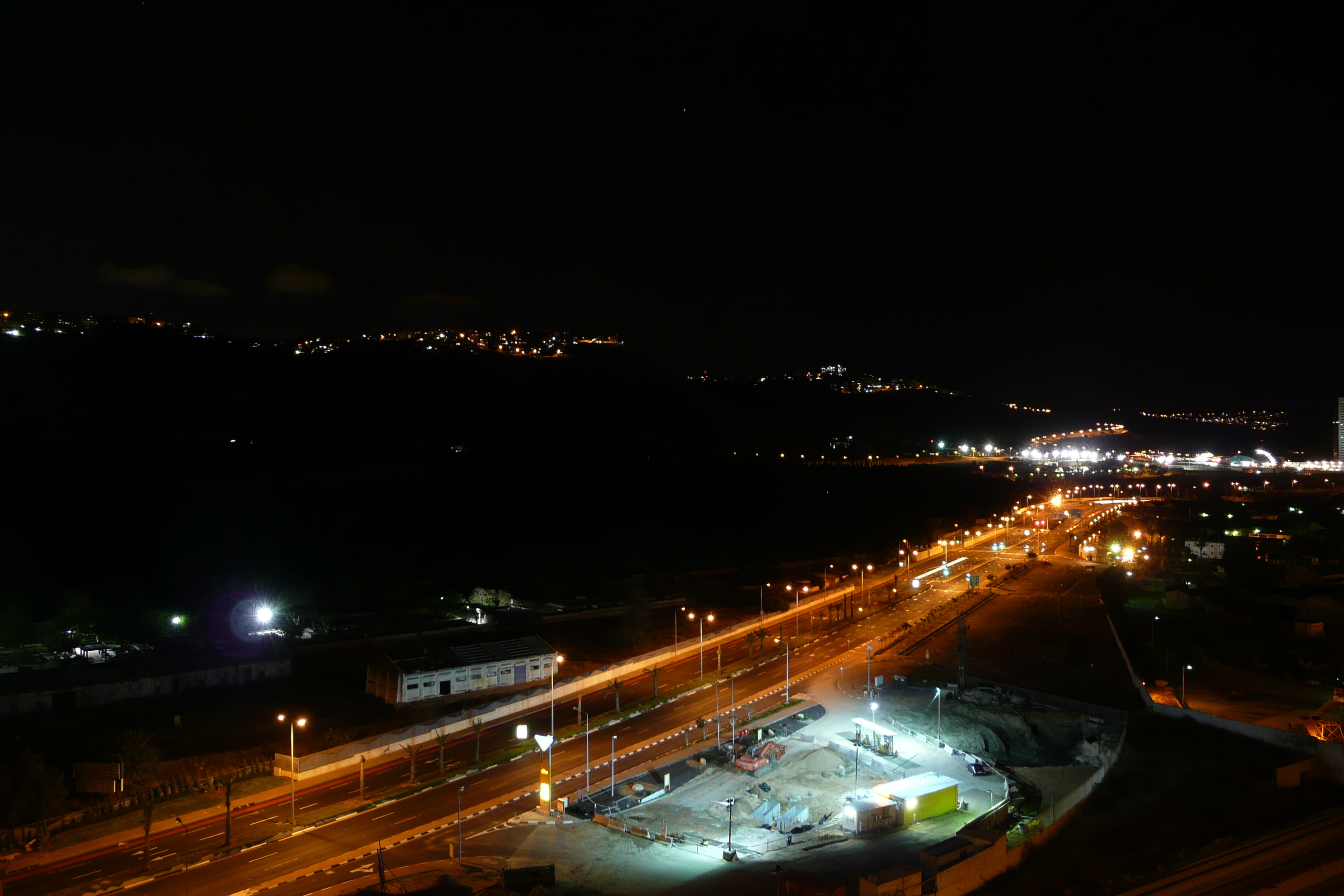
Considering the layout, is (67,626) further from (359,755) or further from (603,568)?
(603,568)

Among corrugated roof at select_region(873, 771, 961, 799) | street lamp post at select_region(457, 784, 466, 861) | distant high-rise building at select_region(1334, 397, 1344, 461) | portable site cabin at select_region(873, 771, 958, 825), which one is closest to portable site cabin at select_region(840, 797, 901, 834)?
portable site cabin at select_region(873, 771, 958, 825)

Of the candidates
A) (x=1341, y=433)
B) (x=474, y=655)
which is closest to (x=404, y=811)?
(x=474, y=655)

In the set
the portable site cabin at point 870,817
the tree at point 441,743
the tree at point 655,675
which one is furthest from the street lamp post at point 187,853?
the portable site cabin at point 870,817

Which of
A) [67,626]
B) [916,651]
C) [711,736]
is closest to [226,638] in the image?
[67,626]

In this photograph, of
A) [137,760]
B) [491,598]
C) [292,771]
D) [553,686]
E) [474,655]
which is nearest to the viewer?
[137,760]

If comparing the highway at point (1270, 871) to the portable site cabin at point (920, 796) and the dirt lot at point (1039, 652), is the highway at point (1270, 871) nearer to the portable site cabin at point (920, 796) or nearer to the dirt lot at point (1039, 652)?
the portable site cabin at point (920, 796)

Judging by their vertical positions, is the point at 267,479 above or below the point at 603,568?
above

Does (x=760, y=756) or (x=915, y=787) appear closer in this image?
(x=915, y=787)

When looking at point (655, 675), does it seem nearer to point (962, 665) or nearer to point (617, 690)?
point (617, 690)
